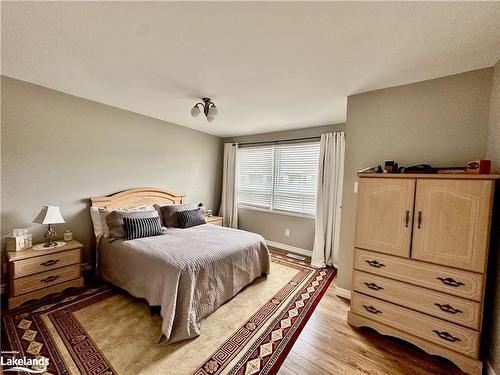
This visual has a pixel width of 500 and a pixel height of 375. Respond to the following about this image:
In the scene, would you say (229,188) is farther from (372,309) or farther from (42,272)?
(372,309)

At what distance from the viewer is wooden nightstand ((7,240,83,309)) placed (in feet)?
6.58

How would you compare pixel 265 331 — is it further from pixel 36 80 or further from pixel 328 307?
pixel 36 80

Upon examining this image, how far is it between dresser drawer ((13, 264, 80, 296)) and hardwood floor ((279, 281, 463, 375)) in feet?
8.13

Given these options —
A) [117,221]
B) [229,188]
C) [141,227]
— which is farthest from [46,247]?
[229,188]

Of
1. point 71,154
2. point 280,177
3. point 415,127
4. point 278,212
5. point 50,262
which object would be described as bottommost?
point 50,262

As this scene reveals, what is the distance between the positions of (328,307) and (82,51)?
3.41 m

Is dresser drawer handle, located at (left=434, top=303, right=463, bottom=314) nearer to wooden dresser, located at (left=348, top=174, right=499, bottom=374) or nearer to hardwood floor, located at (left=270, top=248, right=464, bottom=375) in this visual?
wooden dresser, located at (left=348, top=174, right=499, bottom=374)

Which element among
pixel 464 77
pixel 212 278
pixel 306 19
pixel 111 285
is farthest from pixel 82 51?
pixel 464 77

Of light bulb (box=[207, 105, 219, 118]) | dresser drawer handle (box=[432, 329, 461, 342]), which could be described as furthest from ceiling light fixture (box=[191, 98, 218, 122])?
dresser drawer handle (box=[432, 329, 461, 342])

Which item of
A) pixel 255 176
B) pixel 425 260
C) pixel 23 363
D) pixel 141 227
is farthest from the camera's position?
pixel 255 176

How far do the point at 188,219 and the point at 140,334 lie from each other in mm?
1652

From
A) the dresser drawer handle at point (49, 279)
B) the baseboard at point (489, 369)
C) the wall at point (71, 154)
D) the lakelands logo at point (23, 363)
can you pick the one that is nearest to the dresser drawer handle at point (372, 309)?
the baseboard at point (489, 369)

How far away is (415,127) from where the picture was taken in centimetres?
205

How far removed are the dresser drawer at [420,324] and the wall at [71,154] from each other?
3.47 meters
